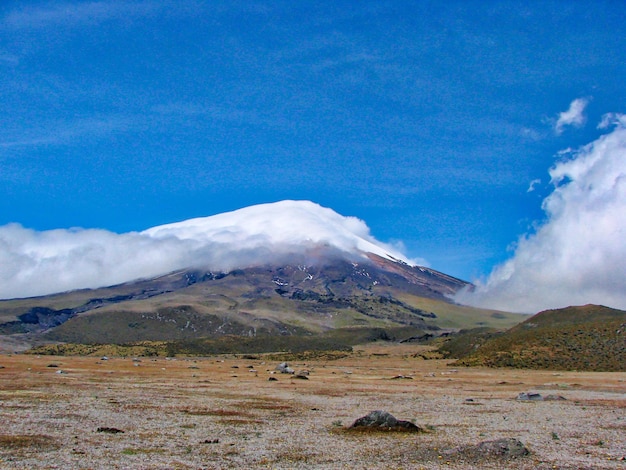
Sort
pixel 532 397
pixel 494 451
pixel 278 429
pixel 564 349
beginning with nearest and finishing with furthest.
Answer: pixel 494 451 < pixel 278 429 < pixel 532 397 < pixel 564 349

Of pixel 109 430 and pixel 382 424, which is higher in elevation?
pixel 382 424

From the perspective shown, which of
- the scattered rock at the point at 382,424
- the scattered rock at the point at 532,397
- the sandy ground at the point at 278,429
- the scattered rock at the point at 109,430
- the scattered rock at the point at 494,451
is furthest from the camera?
the scattered rock at the point at 532,397

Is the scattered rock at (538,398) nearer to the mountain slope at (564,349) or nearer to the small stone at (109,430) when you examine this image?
the small stone at (109,430)

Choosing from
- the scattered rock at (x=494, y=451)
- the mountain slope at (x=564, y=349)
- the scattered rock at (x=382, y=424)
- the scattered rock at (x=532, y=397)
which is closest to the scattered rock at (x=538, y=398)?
the scattered rock at (x=532, y=397)

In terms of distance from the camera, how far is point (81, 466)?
21094mm

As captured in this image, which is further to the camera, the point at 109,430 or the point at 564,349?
the point at 564,349

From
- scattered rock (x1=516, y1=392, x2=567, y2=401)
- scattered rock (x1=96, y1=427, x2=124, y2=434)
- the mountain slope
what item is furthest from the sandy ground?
the mountain slope

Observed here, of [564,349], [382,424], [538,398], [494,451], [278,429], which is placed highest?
[564,349]

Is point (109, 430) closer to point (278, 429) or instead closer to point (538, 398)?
point (278, 429)

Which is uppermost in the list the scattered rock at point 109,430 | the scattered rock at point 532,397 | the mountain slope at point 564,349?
the mountain slope at point 564,349

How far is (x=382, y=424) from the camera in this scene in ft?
101

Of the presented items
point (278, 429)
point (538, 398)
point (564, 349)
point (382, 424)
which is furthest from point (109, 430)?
point (564, 349)

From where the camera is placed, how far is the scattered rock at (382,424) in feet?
101

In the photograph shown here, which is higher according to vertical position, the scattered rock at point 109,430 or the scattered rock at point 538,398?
the scattered rock at point 538,398
